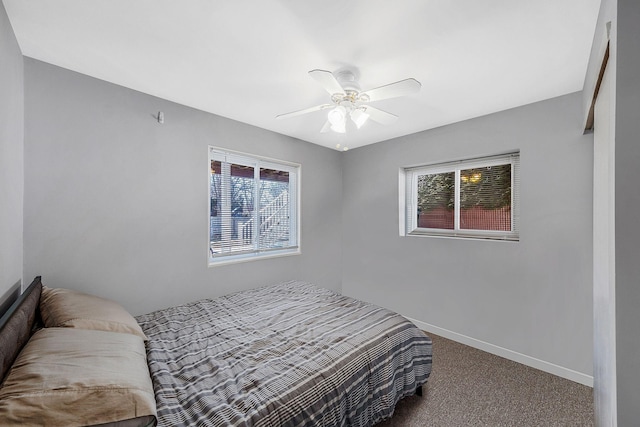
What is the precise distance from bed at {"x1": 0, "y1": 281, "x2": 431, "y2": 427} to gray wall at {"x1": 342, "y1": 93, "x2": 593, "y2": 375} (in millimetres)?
1102

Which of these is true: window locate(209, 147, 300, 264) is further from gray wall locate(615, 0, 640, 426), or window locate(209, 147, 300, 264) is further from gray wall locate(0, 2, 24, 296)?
gray wall locate(615, 0, 640, 426)

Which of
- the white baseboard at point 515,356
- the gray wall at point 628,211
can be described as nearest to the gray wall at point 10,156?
the gray wall at point 628,211

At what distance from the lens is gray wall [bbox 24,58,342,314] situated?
6.15ft

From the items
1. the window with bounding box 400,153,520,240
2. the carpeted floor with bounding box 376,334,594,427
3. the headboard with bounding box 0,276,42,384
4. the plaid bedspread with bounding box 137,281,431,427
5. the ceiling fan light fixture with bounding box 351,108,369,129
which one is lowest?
the carpeted floor with bounding box 376,334,594,427

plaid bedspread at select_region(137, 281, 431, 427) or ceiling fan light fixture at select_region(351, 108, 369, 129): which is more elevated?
ceiling fan light fixture at select_region(351, 108, 369, 129)

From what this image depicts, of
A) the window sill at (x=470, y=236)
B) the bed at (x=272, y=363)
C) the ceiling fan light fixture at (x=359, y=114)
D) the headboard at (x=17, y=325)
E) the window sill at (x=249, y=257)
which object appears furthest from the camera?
the window sill at (x=249, y=257)

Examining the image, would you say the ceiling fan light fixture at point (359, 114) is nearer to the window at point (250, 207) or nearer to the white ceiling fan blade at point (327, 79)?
the white ceiling fan blade at point (327, 79)

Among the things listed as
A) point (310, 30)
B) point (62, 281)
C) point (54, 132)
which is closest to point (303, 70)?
point (310, 30)

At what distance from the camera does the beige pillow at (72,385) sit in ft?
2.75

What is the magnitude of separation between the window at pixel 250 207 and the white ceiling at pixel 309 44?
0.81m

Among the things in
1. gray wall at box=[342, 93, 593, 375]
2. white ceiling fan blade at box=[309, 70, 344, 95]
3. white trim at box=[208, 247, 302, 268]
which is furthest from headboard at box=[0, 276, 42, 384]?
gray wall at box=[342, 93, 593, 375]

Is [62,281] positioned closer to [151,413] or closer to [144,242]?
[144,242]

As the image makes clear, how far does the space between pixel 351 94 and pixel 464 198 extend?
189cm

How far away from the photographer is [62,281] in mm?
1943
